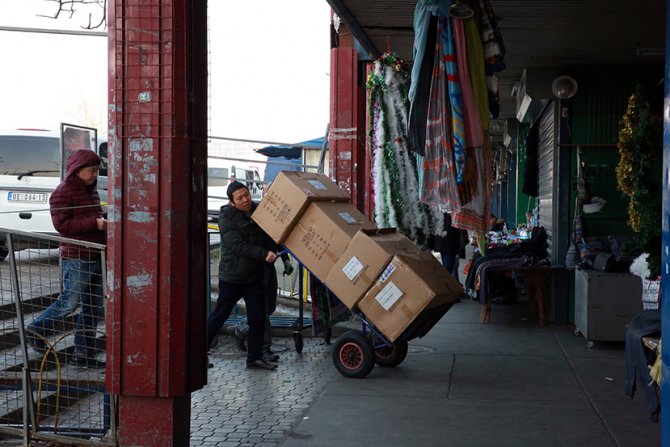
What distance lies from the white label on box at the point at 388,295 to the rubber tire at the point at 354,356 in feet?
2.41

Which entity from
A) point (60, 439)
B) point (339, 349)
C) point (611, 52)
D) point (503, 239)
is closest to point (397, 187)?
point (339, 349)

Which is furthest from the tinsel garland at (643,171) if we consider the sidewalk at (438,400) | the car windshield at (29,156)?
the car windshield at (29,156)

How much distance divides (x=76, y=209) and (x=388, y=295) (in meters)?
2.79

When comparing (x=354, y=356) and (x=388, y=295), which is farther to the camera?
(x=354, y=356)

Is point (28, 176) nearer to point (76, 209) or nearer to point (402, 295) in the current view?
point (76, 209)

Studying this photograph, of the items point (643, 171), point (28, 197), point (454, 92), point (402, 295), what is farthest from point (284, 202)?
point (28, 197)

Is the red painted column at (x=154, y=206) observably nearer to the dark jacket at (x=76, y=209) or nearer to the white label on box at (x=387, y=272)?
the dark jacket at (x=76, y=209)

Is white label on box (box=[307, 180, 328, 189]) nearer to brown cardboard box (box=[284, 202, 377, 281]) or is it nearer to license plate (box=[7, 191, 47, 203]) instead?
brown cardboard box (box=[284, 202, 377, 281])

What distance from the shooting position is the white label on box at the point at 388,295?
22.7ft

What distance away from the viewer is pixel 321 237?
728 centimetres

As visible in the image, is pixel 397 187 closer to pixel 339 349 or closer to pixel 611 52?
pixel 339 349

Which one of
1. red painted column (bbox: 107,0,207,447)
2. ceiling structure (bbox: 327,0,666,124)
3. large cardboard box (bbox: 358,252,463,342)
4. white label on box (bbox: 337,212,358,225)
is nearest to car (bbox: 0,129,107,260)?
ceiling structure (bbox: 327,0,666,124)

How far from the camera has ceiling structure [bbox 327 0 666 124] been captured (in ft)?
24.7

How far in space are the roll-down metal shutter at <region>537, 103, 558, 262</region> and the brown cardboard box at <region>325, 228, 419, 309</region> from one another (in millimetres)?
3825
